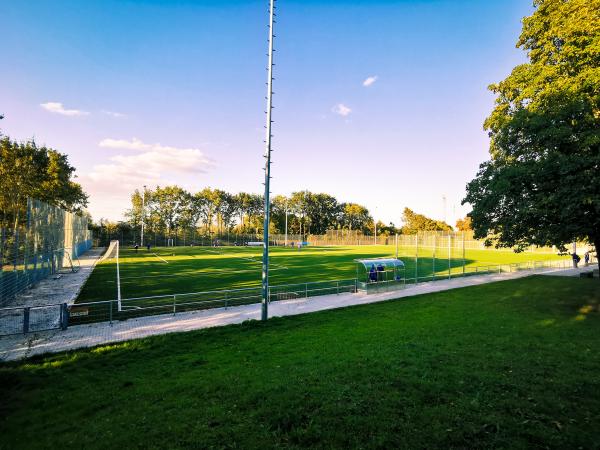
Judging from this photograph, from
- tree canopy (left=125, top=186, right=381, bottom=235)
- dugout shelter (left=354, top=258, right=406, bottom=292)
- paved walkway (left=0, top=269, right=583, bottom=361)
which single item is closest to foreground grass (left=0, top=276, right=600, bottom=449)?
paved walkway (left=0, top=269, right=583, bottom=361)

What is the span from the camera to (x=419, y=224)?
120 meters

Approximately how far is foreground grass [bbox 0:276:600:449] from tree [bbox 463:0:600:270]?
429cm

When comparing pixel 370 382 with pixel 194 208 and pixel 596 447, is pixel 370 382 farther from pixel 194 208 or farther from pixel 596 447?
pixel 194 208

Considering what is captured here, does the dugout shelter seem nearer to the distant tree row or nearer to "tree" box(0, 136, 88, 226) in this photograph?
"tree" box(0, 136, 88, 226)


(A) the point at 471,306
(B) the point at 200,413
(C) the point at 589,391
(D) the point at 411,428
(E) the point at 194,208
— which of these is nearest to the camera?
(D) the point at 411,428

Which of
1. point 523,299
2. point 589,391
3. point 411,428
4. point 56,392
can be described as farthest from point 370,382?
point 523,299

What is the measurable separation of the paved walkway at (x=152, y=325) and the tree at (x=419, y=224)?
106382 mm

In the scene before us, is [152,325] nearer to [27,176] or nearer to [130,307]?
[130,307]

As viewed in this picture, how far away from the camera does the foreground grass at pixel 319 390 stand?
527 centimetres

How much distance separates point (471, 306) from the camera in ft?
51.8

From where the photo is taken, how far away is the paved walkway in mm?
10156

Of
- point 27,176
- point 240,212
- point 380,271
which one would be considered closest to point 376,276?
point 380,271

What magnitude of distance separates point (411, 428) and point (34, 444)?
246 inches

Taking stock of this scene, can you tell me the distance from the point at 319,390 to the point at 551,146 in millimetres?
13090
